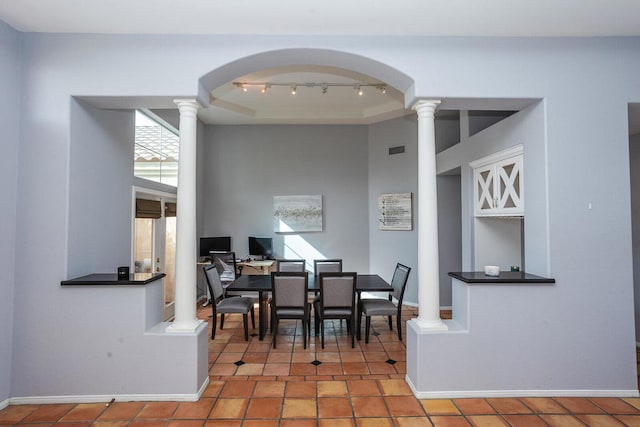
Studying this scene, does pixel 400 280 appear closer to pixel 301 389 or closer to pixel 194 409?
pixel 301 389

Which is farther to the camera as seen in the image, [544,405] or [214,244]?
[214,244]

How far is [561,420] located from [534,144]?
2.09 m

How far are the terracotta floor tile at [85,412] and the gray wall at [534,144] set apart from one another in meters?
0.24

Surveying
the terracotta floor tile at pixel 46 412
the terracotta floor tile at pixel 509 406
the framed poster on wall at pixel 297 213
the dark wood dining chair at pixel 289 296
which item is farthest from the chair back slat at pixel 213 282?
the terracotta floor tile at pixel 509 406

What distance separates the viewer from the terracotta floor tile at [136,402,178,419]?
241 cm

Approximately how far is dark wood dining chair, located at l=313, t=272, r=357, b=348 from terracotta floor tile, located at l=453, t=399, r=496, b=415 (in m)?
1.26

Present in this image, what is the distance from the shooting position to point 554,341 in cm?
267

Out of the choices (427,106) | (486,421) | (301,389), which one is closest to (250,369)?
(301,389)

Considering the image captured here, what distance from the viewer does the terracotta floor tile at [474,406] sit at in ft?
8.04

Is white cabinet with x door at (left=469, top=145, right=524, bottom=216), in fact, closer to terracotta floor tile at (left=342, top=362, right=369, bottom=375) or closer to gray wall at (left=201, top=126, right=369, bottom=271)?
terracotta floor tile at (left=342, top=362, right=369, bottom=375)

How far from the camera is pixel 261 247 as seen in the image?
232 inches

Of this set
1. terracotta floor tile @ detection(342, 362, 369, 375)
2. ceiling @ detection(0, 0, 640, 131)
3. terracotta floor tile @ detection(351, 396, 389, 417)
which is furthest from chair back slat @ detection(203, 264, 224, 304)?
ceiling @ detection(0, 0, 640, 131)

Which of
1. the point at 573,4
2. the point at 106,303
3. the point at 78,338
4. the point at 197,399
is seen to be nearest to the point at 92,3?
the point at 106,303

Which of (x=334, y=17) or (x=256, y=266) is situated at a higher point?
(x=334, y=17)
